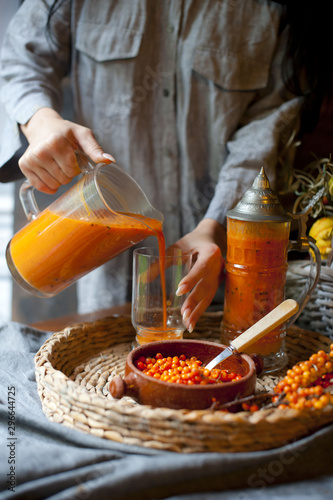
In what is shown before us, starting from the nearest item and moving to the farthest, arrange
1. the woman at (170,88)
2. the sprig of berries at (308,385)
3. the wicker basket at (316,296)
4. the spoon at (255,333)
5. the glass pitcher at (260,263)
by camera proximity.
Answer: the sprig of berries at (308,385) < the spoon at (255,333) < the glass pitcher at (260,263) < the wicker basket at (316,296) < the woman at (170,88)

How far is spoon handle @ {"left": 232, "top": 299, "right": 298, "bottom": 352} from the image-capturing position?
0.86m

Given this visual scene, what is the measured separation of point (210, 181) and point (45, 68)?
1.97 ft

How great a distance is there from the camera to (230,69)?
4.87 feet

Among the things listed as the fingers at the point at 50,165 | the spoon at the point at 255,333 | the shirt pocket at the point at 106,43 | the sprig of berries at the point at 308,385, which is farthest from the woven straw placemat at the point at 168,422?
the shirt pocket at the point at 106,43

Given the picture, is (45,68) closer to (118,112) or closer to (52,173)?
(118,112)

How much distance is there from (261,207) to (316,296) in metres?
0.32

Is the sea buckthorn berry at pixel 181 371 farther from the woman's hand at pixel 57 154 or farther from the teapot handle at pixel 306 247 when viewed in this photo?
the woman's hand at pixel 57 154

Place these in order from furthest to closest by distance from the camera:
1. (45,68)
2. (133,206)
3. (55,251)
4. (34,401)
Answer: (45,68) → (133,206) → (55,251) → (34,401)

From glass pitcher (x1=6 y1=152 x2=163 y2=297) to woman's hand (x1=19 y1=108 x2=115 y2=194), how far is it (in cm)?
2

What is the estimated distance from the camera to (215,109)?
149cm

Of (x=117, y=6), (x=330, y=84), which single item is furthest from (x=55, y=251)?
(x=330, y=84)

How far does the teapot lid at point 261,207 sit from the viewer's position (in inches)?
37.3

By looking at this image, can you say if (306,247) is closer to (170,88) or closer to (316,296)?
(316,296)

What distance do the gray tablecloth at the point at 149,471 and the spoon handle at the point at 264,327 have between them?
0.66 feet
